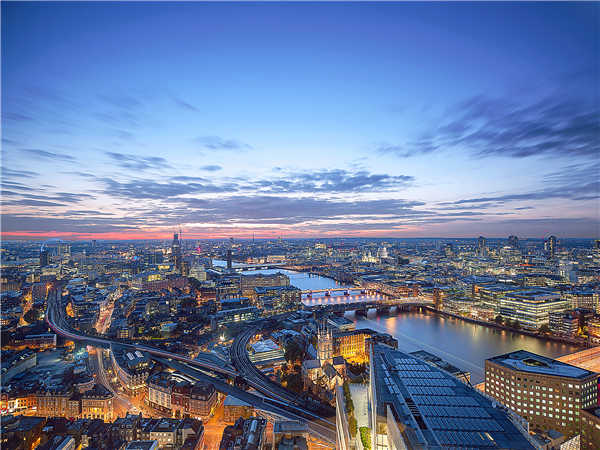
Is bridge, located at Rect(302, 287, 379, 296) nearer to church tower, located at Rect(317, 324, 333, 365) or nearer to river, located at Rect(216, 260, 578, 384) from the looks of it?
river, located at Rect(216, 260, 578, 384)

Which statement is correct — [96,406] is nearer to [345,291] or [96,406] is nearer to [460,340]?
[460,340]

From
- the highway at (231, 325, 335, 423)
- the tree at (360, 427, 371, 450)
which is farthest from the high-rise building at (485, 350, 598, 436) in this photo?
the tree at (360, 427, 371, 450)

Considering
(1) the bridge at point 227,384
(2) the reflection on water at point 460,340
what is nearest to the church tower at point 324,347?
(1) the bridge at point 227,384

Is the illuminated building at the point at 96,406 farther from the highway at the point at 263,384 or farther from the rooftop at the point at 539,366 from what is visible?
the rooftop at the point at 539,366

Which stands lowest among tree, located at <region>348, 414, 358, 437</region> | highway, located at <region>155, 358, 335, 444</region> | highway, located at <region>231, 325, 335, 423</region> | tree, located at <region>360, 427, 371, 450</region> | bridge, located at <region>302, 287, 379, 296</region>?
bridge, located at <region>302, 287, 379, 296</region>

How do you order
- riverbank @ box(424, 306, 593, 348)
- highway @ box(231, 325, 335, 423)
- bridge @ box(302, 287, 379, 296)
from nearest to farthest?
highway @ box(231, 325, 335, 423) → riverbank @ box(424, 306, 593, 348) → bridge @ box(302, 287, 379, 296)

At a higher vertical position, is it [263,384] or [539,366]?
[539,366]

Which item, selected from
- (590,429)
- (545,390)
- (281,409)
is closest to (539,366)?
(545,390)
